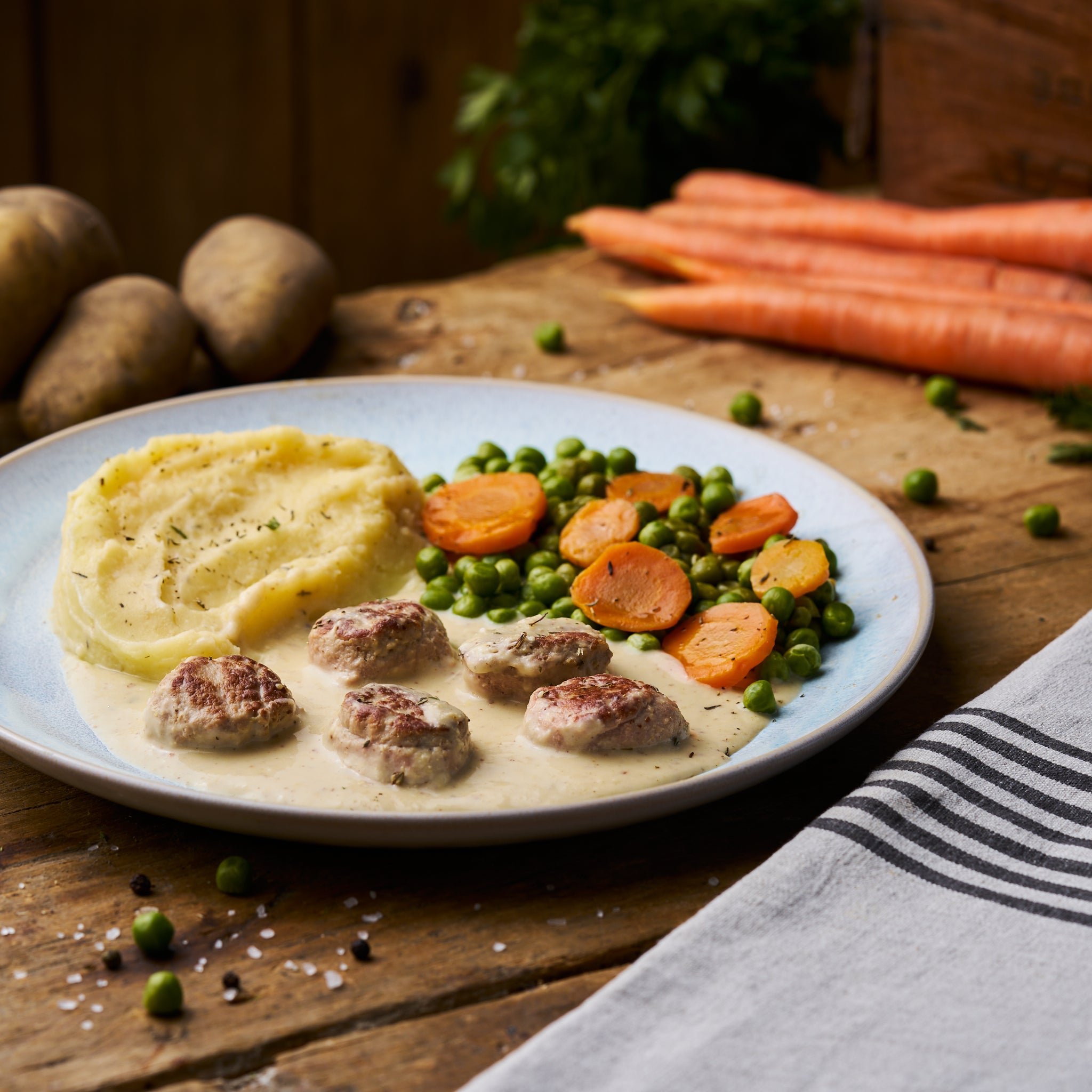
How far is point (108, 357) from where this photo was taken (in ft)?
16.0

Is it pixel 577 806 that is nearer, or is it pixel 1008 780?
pixel 577 806

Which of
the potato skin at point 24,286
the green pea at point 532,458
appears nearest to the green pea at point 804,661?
the green pea at point 532,458

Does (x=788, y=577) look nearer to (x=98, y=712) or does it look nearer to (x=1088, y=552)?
(x=1088, y=552)

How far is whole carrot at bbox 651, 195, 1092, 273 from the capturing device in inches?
225

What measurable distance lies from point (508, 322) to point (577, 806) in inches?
162

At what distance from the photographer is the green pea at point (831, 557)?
3.69 metres

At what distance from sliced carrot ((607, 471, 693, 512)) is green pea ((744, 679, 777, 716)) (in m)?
1.13

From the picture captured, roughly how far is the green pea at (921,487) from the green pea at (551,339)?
1908 millimetres

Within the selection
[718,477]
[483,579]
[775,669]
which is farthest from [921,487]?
[483,579]

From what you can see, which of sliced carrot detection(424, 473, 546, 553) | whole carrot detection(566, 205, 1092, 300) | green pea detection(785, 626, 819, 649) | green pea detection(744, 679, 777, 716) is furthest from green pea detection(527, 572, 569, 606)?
whole carrot detection(566, 205, 1092, 300)

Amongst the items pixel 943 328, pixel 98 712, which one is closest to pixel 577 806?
pixel 98 712

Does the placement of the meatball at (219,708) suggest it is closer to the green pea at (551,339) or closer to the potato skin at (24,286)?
the potato skin at (24,286)

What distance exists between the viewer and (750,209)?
268 inches

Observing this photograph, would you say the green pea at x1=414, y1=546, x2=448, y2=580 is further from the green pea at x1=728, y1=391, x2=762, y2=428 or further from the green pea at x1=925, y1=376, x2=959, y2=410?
the green pea at x1=925, y1=376, x2=959, y2=410
